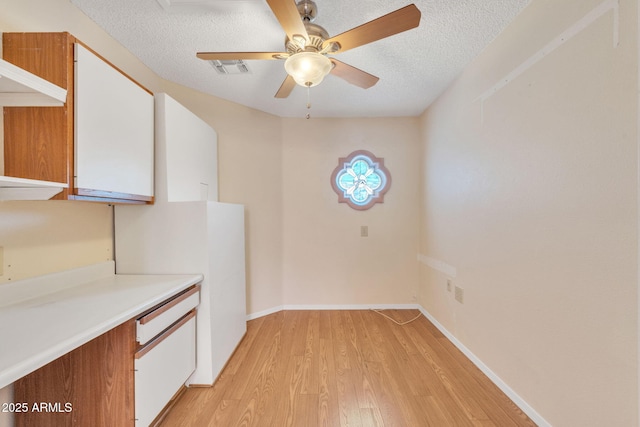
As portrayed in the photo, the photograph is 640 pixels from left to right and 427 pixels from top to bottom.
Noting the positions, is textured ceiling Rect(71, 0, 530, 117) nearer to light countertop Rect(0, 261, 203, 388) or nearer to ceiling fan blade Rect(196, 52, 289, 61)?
ceiling fan blade Rect(196, 52, 289, 61)

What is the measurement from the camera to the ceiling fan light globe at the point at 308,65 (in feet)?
4.37

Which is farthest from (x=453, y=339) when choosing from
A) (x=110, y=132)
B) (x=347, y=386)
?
(x=110, y=132)

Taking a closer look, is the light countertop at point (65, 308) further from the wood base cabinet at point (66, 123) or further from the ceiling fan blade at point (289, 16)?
the ceiling fan blade at point (289, 16)

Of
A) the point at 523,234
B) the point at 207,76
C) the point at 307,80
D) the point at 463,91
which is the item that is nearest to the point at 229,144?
the point at 207,76

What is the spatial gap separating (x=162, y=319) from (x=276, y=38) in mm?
1929

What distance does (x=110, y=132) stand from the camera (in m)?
1.38

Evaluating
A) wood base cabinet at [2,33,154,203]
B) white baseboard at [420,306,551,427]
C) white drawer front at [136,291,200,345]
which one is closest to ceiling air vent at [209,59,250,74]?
wood base cabinet at [2,33,154,203]

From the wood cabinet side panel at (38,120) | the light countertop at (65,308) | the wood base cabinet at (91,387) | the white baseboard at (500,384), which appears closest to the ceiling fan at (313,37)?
the wood cabinet side panel at (38,120)

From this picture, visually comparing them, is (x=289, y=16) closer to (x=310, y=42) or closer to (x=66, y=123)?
(x=310, y=42)

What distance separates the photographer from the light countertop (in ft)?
2.61

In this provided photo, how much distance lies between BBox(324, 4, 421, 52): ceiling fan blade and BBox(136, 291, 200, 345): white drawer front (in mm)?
1725

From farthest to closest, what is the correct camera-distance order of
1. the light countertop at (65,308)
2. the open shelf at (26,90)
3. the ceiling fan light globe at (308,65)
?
1. the ceiling fan light globe at (308,65)
2. the open shelf at (26,90)
3. the light countertop at (65,308)

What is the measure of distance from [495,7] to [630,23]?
73 centimetres

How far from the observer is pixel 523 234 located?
58.7 inches
